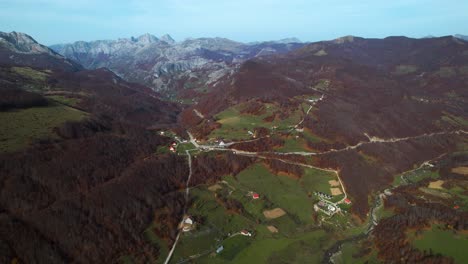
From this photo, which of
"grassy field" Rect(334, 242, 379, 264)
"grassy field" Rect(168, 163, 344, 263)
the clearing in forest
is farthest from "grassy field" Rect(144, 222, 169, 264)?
"grassy field" Rect(334, 242, 379, 264)

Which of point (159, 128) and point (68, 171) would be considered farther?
point (159, 128)

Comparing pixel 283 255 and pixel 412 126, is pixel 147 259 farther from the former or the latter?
pixel 412 126

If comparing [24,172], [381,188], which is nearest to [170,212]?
[24,172]

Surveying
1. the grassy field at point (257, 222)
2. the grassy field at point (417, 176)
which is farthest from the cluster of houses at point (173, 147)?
the grassy field at point (417, 176)

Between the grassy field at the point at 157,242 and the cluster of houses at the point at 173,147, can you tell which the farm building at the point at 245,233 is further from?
the cluster of houses at the point at 173,147

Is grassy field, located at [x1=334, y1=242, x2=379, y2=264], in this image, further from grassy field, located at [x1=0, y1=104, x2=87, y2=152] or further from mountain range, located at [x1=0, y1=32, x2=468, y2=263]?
grassy field, located at [x1=0, y1=104, x2=87, y2=152]

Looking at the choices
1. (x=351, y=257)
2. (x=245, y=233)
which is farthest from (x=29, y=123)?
(x=351, y=257)

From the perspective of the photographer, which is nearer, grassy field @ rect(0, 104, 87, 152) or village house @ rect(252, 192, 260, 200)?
village house @ rect(252, 192, 260, 200)
